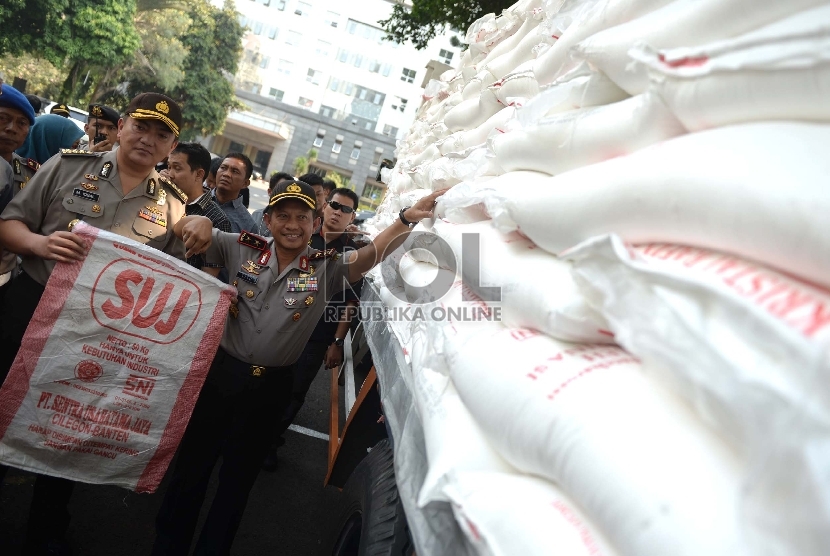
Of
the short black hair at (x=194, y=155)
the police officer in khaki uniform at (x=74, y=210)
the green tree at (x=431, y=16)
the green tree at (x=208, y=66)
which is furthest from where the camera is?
the green tree at (x=208, y=66)

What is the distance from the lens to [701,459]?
27.9 inches

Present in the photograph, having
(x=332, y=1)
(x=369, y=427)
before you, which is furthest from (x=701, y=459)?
(x=332, y=1)

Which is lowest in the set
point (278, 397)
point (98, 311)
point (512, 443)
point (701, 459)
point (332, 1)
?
point (278, 397)

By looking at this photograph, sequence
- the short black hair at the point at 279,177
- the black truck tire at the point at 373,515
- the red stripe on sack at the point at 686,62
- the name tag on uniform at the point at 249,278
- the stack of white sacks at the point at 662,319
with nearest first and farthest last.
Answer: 1. the stack of white sacks at the point at 662,319
2. the red stripe on sack at the point at 686,62
3. the black truck tire at the point at 373,515
4. the name tag on uniform at the point at 249,278
5. the short black hair at the point at 279,177

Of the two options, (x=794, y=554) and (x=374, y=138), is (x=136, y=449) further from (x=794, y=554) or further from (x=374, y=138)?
(x=374, y=138)

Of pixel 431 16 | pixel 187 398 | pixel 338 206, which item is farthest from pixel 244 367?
pixel 431 16

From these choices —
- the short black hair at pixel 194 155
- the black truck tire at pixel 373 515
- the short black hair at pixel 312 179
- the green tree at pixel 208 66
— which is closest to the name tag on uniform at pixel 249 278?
the black truck tire at pixel 373 515

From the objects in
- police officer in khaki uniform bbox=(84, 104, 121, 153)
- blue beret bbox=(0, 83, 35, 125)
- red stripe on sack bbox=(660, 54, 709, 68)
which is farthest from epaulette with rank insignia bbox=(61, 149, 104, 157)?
red stripe on sack bbox=(660, 54, 709, 68)

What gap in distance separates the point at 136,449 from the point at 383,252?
126 cm

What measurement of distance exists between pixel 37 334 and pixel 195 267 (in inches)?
23.7

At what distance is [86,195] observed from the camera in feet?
6.91

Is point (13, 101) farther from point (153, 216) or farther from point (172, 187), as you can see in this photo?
point (153, 216)

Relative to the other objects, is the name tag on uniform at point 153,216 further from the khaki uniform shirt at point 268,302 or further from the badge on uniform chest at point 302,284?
the badge on uniform chest at point 302,284

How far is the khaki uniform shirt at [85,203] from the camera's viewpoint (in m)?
2.07
